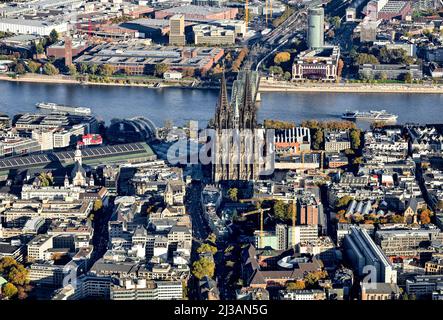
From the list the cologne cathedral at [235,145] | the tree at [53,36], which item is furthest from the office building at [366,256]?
the tree at [53,36]

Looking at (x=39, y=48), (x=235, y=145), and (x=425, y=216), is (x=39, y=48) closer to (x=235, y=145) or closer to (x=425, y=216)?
(x=235, y=145)

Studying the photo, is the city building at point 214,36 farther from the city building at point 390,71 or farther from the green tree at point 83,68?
the city building at point 390,71

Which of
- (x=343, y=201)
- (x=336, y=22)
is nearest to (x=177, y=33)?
(x=336, y=22)

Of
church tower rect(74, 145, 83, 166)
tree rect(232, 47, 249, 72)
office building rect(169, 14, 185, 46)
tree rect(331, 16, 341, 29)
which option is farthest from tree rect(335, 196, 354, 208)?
tree rect(331, 16, 341, 29)
